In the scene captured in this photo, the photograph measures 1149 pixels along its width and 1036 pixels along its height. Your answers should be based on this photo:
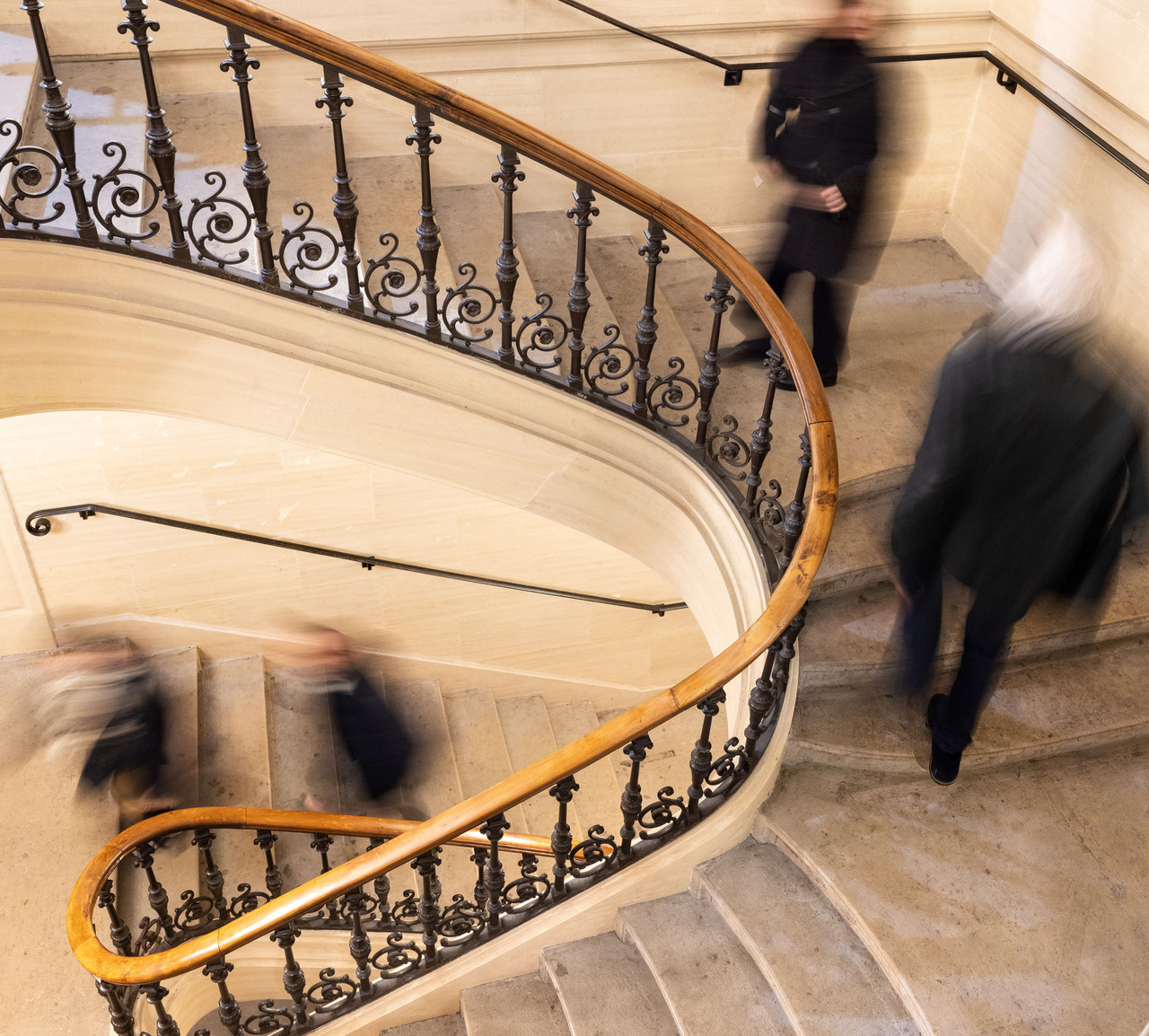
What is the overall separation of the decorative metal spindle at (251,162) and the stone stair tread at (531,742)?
4304 mm

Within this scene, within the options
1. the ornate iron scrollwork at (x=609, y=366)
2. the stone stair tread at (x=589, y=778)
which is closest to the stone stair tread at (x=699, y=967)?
the ornate iron scrollwork at (x=609, y=366)

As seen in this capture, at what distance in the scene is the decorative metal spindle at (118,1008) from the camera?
3.13 meters

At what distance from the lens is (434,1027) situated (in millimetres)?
3752

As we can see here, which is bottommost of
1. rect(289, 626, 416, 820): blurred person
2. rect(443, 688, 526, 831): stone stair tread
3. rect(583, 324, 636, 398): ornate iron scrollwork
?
rect(443, 688, 526, 831): stone stair tread

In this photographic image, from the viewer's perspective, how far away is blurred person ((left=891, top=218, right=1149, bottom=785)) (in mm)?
2307

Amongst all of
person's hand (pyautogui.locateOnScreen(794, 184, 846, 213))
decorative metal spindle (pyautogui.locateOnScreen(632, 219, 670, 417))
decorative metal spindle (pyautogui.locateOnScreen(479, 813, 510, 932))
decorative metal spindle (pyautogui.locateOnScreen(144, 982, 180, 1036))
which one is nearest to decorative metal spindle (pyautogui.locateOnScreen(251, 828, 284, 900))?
decorative metal spindle (pyautogui.locateOnScreen(144, 982, 180, 1036))

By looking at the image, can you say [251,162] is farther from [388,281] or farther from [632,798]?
[632,798]

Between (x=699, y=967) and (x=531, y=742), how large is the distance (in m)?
4.08

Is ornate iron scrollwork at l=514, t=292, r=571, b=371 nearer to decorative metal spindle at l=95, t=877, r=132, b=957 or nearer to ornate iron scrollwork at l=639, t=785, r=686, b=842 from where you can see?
ornate iron scrollwork at l=639, t=785, r=686, b=842

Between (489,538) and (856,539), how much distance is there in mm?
3449

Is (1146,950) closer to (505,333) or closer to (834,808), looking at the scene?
(834,808)

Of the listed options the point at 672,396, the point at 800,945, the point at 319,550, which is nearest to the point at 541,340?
the point at 672,396

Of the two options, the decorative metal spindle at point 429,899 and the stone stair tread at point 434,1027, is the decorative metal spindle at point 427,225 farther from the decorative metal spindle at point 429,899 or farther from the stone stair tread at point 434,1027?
the stone stair tread at point 434,1027

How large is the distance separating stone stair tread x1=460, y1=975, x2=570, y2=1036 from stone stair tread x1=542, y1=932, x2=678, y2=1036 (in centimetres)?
10
